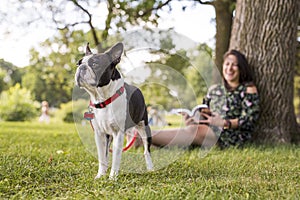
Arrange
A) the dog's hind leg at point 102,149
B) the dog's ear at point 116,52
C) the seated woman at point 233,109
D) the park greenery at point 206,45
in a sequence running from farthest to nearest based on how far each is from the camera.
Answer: the seated woman at point 233,109, the park greenery at point 206,45, the dog's hind leg at point 102,149, the dog's ear at point 116,52

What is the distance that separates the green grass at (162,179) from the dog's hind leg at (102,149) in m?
0.11

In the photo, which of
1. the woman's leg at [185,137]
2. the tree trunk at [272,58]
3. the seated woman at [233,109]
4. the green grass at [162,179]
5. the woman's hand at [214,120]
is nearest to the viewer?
the green grass at [162,179]

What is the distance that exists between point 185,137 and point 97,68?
74.4 inches

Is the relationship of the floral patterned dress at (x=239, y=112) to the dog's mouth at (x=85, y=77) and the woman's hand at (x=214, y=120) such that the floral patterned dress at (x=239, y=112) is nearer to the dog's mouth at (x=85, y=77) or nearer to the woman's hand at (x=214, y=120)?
the woman's hand at (x=214, y=120)

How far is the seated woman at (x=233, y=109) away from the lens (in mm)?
4559

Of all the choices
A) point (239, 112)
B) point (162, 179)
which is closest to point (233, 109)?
point (239, 112)

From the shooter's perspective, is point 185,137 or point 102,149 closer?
point 102,149

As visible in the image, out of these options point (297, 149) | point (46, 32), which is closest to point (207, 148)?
point (297, 149)

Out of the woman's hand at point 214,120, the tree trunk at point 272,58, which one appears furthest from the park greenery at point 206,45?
the woman's hand at point 214,120

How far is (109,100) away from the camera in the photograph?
238 cm

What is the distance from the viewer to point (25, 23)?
19.9 ft

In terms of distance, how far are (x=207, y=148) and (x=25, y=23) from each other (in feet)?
11.9

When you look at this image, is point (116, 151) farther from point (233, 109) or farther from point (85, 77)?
point (233, 109)

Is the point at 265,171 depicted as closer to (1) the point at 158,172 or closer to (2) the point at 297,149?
(1) the point at 158,172
